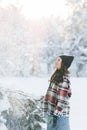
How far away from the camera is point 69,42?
20.1 feet

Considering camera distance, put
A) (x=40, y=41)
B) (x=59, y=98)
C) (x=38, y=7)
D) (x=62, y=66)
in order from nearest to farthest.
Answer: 1. (x=59, y=98)
2. (x=62, y=66)
3. (x=38, y=7)
4. (x=40, y=41)

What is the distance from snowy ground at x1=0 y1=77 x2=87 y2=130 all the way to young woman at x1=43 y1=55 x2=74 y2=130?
1.43 metres

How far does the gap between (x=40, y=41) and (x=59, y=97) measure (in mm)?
2551

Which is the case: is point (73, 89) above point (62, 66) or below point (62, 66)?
below

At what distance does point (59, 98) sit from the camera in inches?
136

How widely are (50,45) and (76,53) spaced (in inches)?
18.5

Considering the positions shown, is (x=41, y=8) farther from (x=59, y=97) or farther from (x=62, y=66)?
(x=59, y=97)

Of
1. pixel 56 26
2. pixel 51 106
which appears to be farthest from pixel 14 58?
pixel 51 106

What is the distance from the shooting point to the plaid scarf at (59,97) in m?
3.44

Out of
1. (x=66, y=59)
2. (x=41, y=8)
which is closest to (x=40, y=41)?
(x=41, y=8)

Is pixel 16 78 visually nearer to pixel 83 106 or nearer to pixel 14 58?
pixel 14 58

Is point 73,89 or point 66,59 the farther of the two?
point 73,89

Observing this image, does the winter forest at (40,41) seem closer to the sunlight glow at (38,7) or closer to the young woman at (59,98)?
the sunlight glow at (38,7)

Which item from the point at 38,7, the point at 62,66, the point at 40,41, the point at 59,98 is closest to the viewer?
the point at 59,98
